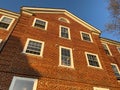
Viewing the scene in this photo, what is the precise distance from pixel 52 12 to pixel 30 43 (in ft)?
24.3

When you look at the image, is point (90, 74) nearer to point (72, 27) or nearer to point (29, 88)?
point (29, 88)

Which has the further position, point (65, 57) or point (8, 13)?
point (8, 13)

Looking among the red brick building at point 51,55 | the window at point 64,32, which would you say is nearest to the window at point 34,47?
the red brick building at point 51,55

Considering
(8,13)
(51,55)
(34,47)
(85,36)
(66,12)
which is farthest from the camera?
(66,12)

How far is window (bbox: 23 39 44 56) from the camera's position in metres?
11.4

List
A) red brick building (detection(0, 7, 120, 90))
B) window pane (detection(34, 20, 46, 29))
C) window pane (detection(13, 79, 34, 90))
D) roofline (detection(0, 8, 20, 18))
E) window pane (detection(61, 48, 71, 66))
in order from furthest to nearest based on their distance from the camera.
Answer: roofline (detection(0, 8, 20, 18)) → window pane (detection(34, 20, 46, 29)) → window pane (detection(61, 48, 71, 66)) → red brick building (detection(0, 7, 120, 90)) → window pane (detection(13, 79, 34, 90))

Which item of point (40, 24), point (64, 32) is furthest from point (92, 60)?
point (40, 24)

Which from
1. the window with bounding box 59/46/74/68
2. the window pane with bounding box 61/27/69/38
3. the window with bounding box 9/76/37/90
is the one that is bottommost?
the window with bounding box 9/76/37/90

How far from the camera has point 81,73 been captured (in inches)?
459

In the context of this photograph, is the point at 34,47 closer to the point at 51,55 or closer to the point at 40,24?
the point at 51,55

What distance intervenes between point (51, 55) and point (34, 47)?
5.71 ft

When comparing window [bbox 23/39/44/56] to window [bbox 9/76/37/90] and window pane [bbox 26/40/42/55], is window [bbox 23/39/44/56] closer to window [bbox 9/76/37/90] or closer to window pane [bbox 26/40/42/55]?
window pane [bbox 26/40/42/55]

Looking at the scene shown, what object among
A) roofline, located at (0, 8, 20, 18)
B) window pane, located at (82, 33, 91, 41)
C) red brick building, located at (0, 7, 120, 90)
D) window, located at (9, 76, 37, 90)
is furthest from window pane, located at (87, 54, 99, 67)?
roofline, located at (0, 8, 20, 18)

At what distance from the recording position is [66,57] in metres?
12.6
